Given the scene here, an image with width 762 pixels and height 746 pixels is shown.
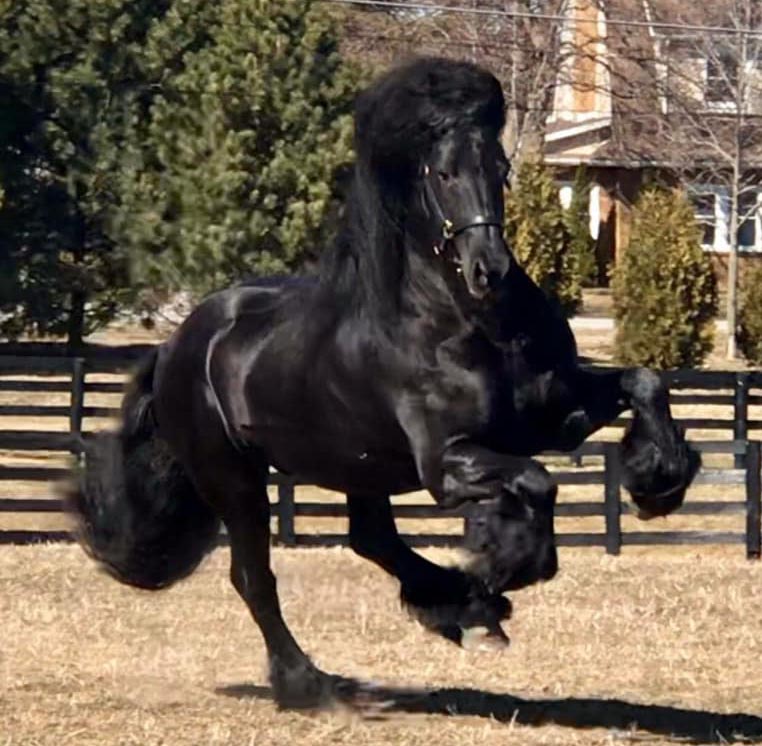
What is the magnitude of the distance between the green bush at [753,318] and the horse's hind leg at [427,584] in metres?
21.4

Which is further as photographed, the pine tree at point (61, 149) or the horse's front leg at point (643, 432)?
the pine tree at point (61, 149)

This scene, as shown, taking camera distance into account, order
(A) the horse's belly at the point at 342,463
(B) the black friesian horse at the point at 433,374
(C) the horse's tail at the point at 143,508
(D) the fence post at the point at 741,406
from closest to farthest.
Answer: (B) the black friesian horse at the point at 433,374 → (A) the horse's belly at the point at 342,463 → (C) the horse's tail at the point at 143,508 → (D) the fence post at the point at 741,406

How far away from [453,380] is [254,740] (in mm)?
1445

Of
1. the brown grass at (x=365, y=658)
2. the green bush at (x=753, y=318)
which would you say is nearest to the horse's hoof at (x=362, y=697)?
the brown grass at (x=365, y=658)

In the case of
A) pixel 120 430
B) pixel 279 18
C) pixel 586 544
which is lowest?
pixel 586 544

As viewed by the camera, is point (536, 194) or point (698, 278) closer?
point (698, 278)

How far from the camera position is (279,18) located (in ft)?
76.7

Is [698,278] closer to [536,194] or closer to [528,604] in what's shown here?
[536,194]

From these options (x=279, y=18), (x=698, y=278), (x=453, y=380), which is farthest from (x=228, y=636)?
(x=698, y=278)

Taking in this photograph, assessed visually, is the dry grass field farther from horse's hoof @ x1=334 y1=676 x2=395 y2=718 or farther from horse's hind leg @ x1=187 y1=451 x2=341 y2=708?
horse's hind leg @ x1=187 y1=451 x2=341 y2=708

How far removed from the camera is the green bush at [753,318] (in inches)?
1128

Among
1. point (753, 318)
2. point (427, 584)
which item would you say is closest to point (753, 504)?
point (427, 584)

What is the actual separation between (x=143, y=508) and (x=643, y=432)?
97.4 inches

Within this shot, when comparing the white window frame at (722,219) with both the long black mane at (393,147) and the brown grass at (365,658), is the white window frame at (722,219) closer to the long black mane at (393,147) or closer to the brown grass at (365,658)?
the brown grass at (365,658)
